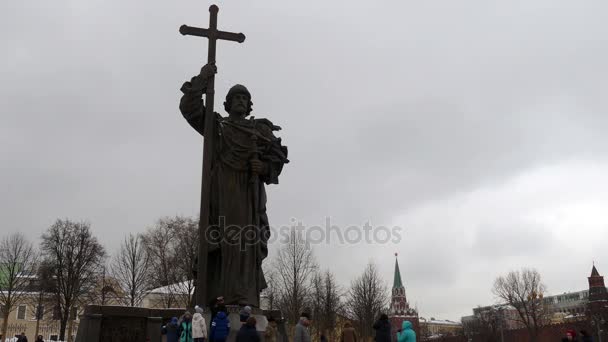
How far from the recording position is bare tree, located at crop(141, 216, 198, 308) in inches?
1688

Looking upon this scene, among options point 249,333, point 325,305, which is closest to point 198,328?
point 249,333

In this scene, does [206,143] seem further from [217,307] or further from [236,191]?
[217,307]

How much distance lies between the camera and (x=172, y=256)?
47000 mm

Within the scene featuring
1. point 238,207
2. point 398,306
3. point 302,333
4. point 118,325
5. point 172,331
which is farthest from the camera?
point 398,306

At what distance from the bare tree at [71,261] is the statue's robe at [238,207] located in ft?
110

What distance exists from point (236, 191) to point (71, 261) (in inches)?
1365

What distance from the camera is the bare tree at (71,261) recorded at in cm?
3784

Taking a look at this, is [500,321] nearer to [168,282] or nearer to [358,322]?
[358,322]

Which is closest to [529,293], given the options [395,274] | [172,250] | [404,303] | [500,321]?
[500,321]

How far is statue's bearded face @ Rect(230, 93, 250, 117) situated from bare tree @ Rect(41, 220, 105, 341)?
33551 mm

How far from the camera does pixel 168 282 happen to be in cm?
4512

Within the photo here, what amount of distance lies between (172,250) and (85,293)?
346 inches

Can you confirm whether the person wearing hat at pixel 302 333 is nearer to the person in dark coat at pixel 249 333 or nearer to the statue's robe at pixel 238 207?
the statue's robe at pixel 238 207

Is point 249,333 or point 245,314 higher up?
point 245,314
